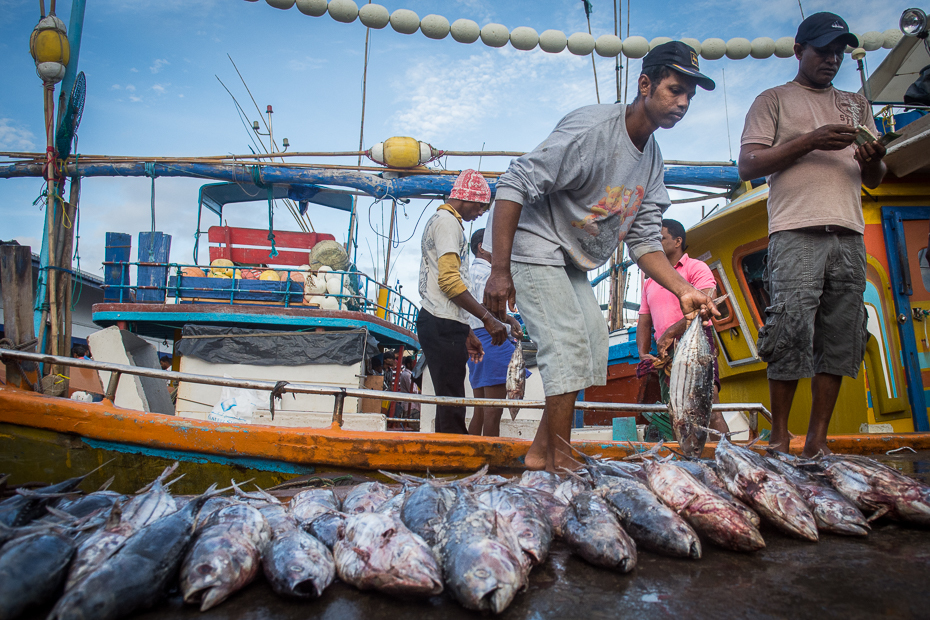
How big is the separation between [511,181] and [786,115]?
1928mm

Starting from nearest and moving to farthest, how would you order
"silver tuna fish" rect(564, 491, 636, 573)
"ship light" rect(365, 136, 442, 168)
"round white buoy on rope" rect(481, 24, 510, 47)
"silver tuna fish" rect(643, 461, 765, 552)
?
"silver tuna fish" rect(564, 491, 636, 573)
"silver tuna fish" rect(643, 461, 765, 552)
"round white buoy on rope" rect(481, 24, 510, 47)
"ship light" rect(365, 136, 442, 168)

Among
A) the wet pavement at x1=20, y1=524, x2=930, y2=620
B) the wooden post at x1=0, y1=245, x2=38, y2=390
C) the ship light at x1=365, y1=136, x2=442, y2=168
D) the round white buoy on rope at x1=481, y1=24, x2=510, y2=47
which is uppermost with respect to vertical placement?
the round white buoy on rope at x1=481, y1=24, x2=510, y2=47

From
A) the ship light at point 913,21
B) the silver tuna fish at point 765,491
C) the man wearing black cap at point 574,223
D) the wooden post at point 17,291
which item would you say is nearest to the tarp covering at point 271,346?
the wooden post at point 17,291

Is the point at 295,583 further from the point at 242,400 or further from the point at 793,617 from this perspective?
the point at 242,400

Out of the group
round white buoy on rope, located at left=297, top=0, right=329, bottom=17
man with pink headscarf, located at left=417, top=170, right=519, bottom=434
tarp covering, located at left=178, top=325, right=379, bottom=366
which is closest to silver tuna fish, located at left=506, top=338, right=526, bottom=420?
man with pink headscarf, located at left=417, top=170, right=519, bottom=434

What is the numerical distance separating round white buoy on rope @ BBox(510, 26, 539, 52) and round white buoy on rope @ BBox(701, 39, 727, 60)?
3040mm

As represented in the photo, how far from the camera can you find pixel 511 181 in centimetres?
276

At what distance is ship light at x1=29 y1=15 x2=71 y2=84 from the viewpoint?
339 inches

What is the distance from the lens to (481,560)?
147 centimetres

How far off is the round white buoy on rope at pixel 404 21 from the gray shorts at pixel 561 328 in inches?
305

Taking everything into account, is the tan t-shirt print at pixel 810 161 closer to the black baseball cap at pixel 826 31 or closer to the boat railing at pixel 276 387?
the black baseball cap at pixel 826 31

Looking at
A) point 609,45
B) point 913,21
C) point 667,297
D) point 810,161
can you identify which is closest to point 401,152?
point 609,45

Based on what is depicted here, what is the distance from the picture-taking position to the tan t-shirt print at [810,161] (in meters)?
3.03

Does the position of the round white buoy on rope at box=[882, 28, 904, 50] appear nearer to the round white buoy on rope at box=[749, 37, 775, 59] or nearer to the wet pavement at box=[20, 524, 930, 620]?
the round white buoy on rope at box=[749, 37, 775, 59]
